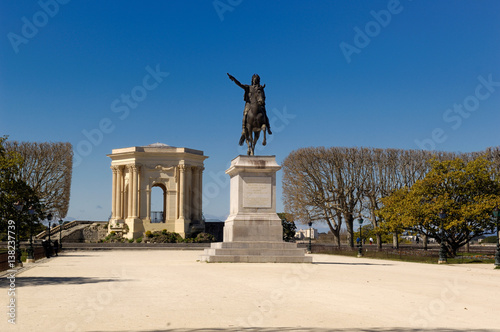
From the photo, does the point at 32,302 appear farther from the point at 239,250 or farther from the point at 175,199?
the point at 175,199

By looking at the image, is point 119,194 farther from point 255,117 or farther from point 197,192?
point 255,117

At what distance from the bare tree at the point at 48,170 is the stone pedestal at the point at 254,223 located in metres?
41.1

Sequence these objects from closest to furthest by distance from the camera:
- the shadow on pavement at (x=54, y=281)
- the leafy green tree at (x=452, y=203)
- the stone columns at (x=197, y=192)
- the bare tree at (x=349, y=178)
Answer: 1. the shadow on pavement at (x=54, y=281)
2. the leafy green tree at (x=452, y=203)
3. the bare tree at (x=349, y=178)
4. the stone columns at (x=197, y=192)

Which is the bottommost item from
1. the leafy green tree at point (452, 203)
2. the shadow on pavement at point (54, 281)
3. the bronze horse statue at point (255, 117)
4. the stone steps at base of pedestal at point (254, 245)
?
the shadow on pavement at point (54, 281)

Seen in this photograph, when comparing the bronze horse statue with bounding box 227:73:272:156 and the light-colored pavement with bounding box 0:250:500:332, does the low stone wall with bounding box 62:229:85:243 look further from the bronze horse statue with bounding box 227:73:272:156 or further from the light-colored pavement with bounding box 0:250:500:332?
the light-colored pavement with bounding box 0:250:500:332

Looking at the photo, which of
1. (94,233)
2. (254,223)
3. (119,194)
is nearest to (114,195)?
(119,194)

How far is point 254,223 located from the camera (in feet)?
84.5

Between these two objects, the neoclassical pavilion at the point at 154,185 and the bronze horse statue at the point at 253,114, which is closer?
the bronze horse statue at the point at 253,114

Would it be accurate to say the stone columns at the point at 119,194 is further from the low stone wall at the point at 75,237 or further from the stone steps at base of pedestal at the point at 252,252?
the stone steps at base of pedestal at the point at 252,252

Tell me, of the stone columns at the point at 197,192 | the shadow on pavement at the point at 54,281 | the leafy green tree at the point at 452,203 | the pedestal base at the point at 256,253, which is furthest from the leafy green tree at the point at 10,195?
the stone columns at the point at 197,192

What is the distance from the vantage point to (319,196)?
198 ft

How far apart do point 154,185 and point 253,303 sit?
2534 inches

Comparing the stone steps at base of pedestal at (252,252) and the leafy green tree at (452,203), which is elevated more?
the leafy green tree at (452,203)

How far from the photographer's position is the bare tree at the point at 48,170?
63344 mm
